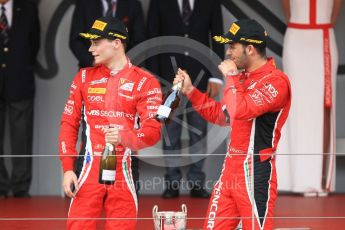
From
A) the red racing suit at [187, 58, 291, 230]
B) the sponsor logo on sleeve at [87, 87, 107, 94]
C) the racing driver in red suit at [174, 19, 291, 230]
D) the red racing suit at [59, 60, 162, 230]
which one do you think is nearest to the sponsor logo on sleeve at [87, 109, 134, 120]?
the red racing suit at [59, 60, 162, 230]

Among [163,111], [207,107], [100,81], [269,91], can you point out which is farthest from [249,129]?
[100,81]

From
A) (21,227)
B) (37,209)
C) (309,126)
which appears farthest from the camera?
(309,126)

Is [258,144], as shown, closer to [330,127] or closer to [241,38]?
[241,38]

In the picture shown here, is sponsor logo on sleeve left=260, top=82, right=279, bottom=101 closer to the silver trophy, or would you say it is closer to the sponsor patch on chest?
the sponsor patch on chest

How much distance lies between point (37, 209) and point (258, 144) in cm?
379

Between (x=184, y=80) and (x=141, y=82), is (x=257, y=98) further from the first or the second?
(x=141, y=82)

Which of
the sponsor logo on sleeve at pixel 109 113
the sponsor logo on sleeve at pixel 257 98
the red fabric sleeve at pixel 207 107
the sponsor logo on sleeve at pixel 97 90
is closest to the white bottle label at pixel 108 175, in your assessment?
the sponsor logo on sleeve at pixel 109 113

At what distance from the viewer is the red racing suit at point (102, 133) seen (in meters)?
5.37

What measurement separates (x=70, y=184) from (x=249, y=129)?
1.03 metres

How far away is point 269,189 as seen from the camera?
5406 mm

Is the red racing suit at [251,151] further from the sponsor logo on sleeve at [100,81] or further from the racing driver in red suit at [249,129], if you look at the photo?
the sponsor logo on sleeve at [100,81]

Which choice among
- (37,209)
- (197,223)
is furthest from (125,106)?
(37,209)

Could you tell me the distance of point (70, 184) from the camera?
5.33 metres

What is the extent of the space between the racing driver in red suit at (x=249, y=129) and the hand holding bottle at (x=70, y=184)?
2.45 ft
